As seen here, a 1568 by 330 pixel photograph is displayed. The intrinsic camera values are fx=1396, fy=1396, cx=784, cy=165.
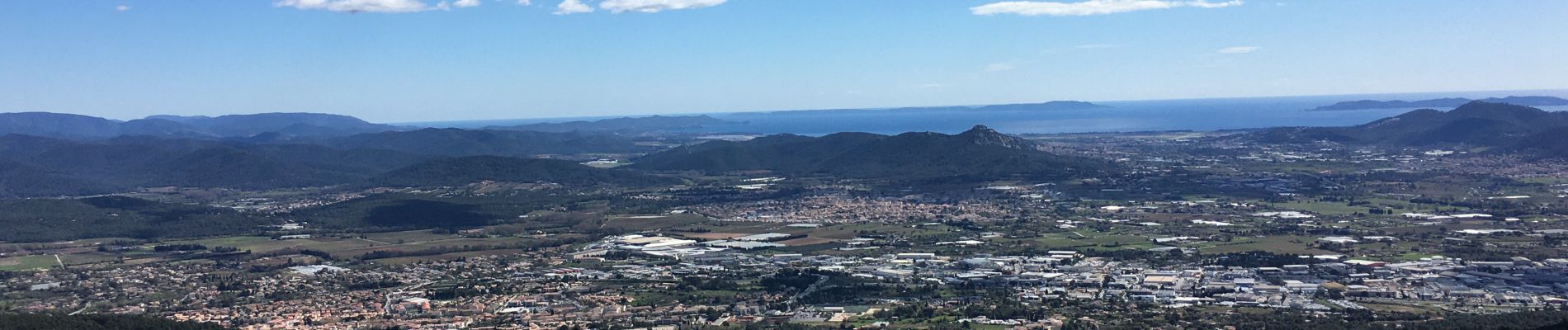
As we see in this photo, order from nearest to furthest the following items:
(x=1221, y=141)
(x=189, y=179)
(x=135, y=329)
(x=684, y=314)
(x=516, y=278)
Answer: (x=135, y=329) < (x=684, y=314) < (x=516, y=278) < (x=189, y=179) < (x=1221, y=141)

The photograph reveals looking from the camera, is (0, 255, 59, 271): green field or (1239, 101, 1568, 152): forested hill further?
(1239, 101, 1568, 152): forested hill

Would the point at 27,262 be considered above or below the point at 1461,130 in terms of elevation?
below

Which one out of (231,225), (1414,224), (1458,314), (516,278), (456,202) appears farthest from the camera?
(456,202)

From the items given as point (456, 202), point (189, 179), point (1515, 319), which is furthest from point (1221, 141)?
point (1515, 319)

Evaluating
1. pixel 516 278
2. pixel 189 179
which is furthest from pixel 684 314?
pixel 189 179

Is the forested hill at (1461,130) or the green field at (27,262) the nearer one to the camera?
the green field at (27,262)

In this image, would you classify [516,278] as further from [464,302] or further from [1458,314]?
[1458,314]

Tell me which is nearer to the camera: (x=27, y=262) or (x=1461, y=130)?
(x=27, y=262)

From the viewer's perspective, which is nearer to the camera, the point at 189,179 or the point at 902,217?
the point at 902,217

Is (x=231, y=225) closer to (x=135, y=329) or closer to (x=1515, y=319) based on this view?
(x=135, y=329)
